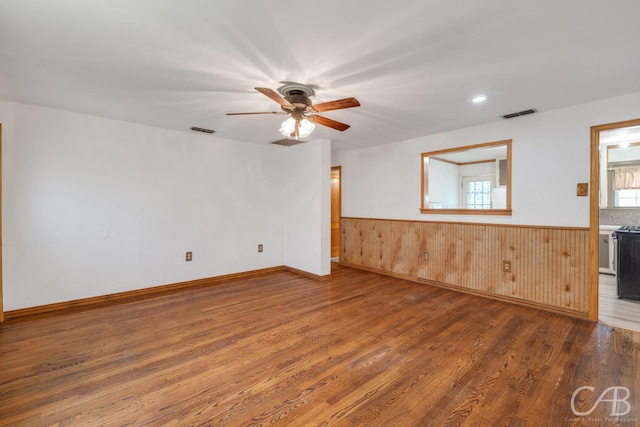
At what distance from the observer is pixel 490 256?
3.75 metres

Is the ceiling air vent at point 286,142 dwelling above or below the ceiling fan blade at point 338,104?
above

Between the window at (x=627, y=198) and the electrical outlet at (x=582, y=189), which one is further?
the window at (x=627, y=198)

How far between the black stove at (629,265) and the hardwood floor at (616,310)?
12 cm

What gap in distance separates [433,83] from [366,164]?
2819 mm

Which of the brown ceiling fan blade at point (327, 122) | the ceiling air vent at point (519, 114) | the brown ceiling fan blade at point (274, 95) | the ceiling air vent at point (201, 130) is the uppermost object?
the ceiling air vent at point (201, 130)

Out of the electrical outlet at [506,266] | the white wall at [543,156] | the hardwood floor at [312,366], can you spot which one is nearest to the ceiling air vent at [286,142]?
the white wall at [543,156]

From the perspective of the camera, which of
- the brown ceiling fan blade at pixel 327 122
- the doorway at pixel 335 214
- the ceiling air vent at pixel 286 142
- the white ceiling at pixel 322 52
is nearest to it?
the white ceiling at pixel 322 52

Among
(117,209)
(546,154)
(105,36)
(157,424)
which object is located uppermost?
(105,36)

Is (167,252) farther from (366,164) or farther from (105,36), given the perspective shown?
(366,164)

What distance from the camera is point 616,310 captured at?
129 inches

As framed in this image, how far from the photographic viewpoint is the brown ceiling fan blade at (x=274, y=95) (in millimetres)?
2126

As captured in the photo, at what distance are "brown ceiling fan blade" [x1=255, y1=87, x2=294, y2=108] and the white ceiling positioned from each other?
193mm

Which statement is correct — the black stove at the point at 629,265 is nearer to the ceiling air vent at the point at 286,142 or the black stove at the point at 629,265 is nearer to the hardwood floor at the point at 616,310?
the hardwood floor at the point at 616,310

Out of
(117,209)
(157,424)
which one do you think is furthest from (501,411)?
(117,209)
